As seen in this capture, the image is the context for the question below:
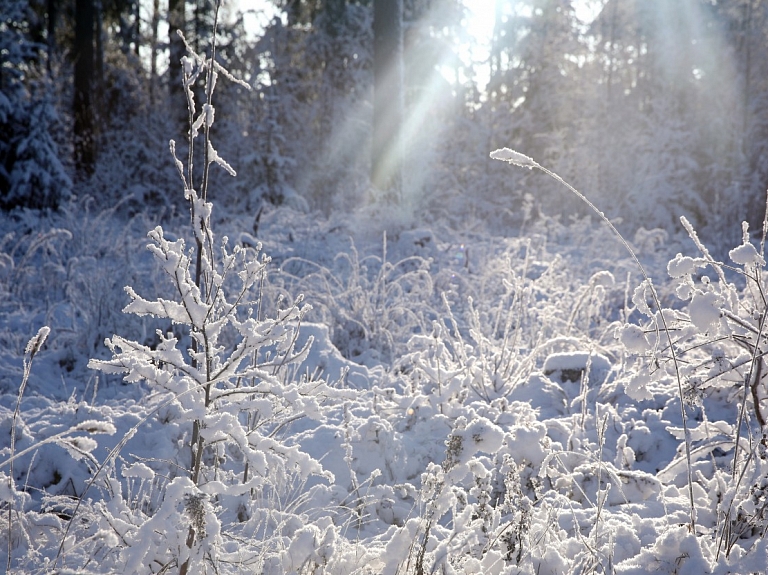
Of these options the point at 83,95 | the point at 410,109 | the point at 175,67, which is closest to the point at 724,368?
the point at 83,95

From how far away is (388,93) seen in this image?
10.3m

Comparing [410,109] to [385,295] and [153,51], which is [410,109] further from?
[385,295]

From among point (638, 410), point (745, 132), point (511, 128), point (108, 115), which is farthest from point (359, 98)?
point (638, 410)

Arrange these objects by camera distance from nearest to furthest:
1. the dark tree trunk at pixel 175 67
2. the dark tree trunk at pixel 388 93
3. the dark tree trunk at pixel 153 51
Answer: the dark tree trunk at pixel 388 93 → the dark tree trunk at pixel 175 67 → the dark tree trunk at pixel 153 51

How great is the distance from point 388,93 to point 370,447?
892 centimetres

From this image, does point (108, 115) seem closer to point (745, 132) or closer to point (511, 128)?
point (511, 128)

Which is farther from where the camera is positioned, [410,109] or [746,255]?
[410,109]

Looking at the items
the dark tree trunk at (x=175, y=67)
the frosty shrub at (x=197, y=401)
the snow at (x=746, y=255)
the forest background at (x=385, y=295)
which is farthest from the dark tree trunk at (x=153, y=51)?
the snow at (x=746, y=255)

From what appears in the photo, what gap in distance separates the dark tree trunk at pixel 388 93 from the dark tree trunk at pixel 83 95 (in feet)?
21.0

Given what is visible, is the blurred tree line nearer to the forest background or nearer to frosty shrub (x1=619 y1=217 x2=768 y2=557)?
the forest background

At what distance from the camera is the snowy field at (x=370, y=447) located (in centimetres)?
127

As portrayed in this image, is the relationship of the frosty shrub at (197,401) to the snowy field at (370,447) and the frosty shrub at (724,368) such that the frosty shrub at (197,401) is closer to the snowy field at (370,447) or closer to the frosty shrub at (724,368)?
the snowy field at (370,447)

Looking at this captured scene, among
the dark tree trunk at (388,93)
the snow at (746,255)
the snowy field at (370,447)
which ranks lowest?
the snowy field at (370,447)

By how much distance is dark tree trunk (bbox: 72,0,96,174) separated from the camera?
12.5m
